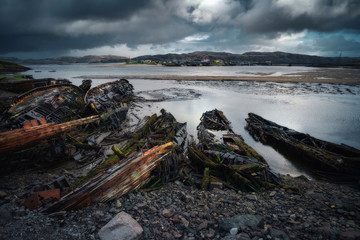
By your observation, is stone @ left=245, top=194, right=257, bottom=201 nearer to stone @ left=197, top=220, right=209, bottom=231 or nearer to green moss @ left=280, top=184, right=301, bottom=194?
green moss @ left=280, top=184, right=301, bottom=194

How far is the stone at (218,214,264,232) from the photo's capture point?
3786 mm

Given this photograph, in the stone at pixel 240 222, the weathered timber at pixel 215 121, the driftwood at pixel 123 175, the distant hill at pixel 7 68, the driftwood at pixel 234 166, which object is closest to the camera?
the stone at pixel 240 222

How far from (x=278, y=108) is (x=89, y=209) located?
2203 cm

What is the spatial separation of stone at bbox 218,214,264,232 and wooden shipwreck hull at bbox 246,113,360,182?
5888 mm

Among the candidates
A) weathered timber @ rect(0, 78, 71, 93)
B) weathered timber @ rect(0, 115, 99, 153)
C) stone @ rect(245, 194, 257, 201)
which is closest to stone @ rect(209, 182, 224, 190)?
stone @ rect(245, 194, 257, 201)

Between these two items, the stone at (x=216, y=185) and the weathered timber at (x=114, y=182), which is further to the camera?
the stone at (x=216, y=185)

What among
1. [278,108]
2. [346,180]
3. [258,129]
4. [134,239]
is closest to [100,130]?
[134,239]

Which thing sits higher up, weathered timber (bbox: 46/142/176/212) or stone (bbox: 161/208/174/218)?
weathered timber (bbox: 46/142/176/212)

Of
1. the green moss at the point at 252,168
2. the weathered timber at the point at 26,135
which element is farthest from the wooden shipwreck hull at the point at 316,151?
the weathered timber at the point at 26,135

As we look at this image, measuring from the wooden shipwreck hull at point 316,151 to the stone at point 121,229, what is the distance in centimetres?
848

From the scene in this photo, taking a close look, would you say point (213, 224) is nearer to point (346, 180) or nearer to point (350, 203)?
point (350, 203)

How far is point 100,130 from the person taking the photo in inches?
444

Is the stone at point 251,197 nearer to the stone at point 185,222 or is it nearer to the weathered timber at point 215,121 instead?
the stone at point 185,222

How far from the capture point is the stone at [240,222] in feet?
12.4
